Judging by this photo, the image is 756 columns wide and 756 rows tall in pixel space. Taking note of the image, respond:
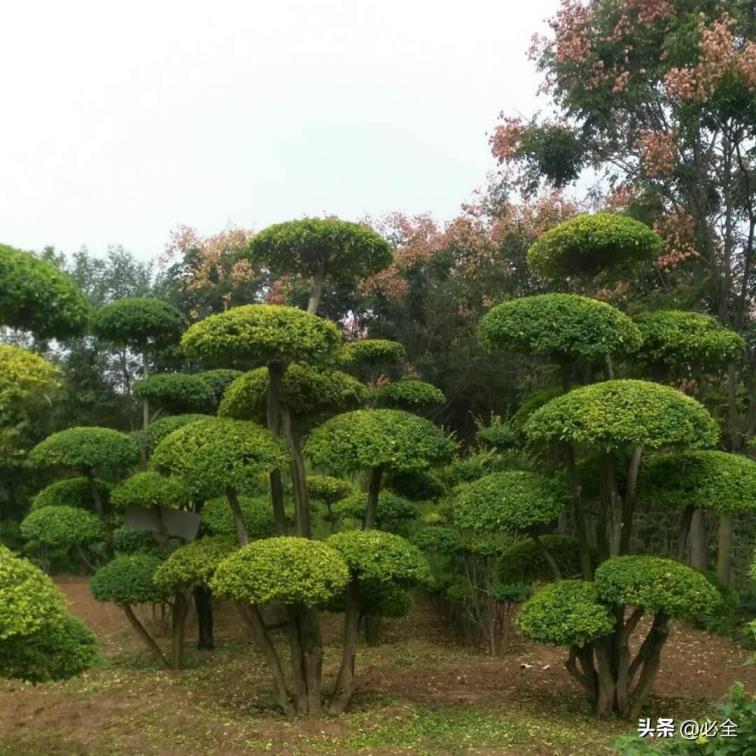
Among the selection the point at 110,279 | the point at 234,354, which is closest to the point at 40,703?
the point at 234,354

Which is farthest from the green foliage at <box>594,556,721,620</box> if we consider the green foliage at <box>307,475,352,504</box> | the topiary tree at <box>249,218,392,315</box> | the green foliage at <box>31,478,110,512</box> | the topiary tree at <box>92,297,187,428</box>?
the green foliage at <box>31,478,110,512</box>

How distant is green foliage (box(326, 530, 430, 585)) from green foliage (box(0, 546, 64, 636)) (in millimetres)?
1817

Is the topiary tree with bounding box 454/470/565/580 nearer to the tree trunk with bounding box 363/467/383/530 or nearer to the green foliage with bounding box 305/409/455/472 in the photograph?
the green foliage with bounding box 305/409/455/472

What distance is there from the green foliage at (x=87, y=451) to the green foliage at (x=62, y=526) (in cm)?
38

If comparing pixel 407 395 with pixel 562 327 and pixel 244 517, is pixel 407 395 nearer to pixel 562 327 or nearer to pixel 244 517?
pixel 244 517

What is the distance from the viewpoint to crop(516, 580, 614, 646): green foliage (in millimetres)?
4969

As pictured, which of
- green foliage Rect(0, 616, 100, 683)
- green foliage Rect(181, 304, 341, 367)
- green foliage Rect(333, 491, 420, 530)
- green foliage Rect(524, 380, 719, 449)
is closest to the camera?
green foliage Rect(0, 616, 100, 683)

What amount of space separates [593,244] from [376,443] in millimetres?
1907

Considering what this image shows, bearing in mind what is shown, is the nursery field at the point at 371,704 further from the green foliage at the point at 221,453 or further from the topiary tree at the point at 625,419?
the topiary tree at the point at 625,419

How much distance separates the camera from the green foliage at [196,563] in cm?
568

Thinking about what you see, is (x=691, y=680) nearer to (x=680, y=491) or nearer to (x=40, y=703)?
(x=680, y=491)

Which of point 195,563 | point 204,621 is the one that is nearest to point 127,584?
point 195,563

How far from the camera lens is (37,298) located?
412cm

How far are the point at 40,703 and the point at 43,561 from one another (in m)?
6.98
